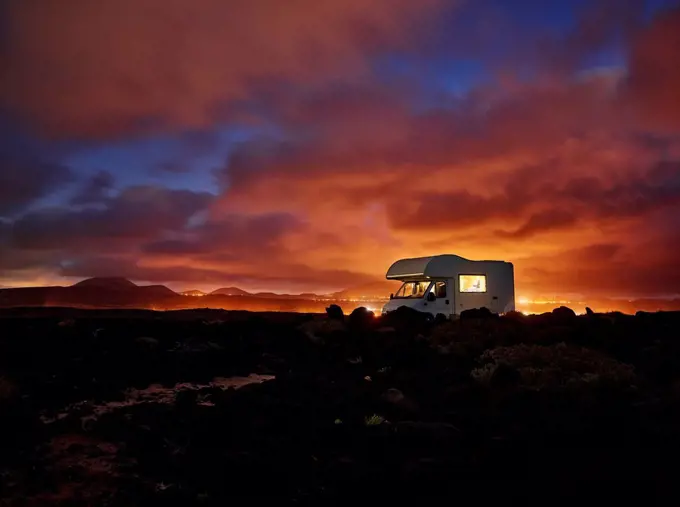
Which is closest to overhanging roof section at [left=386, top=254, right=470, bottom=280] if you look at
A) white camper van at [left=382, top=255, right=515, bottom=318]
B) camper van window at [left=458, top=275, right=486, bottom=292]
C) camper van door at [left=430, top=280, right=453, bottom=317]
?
white camper van at [left=382, top=255, right=515, bottom=318]

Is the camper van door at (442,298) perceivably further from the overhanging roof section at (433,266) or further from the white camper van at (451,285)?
the overhanging roof section at (433,266)

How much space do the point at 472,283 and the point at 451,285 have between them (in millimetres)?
1434

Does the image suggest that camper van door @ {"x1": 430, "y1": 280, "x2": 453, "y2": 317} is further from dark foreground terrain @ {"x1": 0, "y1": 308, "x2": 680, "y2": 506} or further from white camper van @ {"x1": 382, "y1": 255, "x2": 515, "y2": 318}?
dark foreground terrain @ {"x1": 0, "y1": 308, "x2": 680, "y2": 506}

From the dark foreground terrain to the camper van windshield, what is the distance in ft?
40.4

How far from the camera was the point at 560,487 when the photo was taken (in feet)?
23.2

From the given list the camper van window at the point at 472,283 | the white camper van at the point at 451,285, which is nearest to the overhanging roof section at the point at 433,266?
the white camper van at the point at 451,285

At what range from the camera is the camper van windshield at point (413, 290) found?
1291 inches

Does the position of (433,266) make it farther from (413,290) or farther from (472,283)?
(472,283)

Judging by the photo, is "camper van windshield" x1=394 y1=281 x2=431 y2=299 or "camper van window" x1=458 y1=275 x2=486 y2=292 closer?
"camper van window" x1=458 y1=275 x2=486 y2=292

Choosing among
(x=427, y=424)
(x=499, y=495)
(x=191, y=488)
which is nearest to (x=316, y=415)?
(x=427, y=424)

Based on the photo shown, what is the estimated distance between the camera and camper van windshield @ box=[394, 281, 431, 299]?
108ft

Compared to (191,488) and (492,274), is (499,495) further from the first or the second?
(492,274)

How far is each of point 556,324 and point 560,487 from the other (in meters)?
17.2

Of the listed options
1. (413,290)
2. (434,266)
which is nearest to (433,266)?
(434,266)
